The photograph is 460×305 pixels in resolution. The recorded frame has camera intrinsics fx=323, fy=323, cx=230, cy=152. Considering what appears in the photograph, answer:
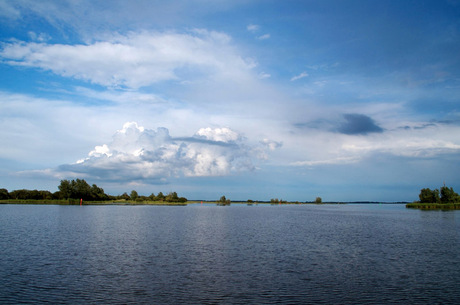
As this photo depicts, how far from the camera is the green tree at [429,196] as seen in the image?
18925 centimetres

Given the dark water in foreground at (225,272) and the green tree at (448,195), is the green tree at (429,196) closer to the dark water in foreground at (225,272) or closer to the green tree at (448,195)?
the green tree at (448,195)

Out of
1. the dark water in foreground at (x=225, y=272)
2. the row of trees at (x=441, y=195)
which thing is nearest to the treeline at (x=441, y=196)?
the row of trees at (x=441, y=195)

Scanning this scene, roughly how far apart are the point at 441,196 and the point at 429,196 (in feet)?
20.1

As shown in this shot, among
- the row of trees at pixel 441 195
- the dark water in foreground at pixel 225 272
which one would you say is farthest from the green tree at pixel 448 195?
the dark water in foreground at pixel 225 272

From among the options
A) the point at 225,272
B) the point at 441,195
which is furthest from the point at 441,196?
the point at 225,272

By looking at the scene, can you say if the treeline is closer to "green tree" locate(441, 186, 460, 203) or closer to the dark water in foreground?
"green tree" locate(441, 186, 460, 203)

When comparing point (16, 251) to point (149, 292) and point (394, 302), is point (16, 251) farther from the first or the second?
point (394, 302)

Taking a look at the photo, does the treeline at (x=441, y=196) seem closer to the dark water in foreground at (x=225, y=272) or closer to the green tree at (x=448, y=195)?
the green tree at (x=448, y=195)

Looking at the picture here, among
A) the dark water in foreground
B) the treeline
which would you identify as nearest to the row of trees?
the treeline

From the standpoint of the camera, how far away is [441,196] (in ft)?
617

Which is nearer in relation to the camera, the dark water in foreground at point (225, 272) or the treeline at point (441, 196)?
the dark water in foreground at point (225, 272)

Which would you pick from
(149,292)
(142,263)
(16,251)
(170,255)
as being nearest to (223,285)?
(149,292)

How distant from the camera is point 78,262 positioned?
30.0 metres

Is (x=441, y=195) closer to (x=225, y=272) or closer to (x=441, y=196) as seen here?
(x=441, y=196)
